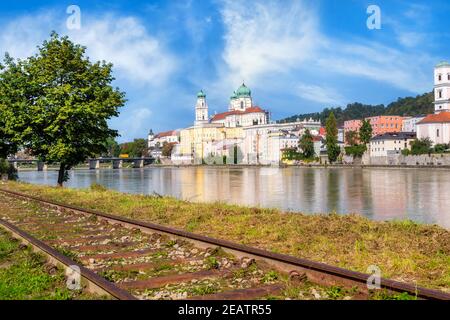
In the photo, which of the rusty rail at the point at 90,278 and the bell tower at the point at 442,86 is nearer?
the rusty rail at the point at 90,278

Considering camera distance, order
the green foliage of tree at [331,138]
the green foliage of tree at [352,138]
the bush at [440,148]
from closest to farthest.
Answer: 1. the bush at [440,148]
2. the green foliage of tree at [331,138]
3. the green foliage of tree at [352,138]

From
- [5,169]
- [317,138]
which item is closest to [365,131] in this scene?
[317,138]

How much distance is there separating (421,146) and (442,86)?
1750 inches

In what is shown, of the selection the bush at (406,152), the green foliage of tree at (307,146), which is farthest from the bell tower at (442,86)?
the green foliage of tree at (307,146)

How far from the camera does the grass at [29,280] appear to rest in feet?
20.4

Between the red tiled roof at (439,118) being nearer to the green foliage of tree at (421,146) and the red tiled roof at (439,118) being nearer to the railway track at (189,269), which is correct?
the green foliage of tree at (421,146)

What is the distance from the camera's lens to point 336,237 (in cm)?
1048

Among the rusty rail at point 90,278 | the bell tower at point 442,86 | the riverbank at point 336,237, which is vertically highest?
the bell tower at point 442,86

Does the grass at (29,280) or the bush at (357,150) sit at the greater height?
the bush at (357,150)

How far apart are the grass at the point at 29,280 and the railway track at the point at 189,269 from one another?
268 mm

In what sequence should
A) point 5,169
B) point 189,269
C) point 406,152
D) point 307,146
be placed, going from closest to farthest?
point 189,269
point 5,169
point 406,152
point 307,146

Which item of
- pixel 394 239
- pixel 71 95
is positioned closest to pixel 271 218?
pixel 394 239

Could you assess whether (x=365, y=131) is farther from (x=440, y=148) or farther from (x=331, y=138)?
(x=440, y=148)
